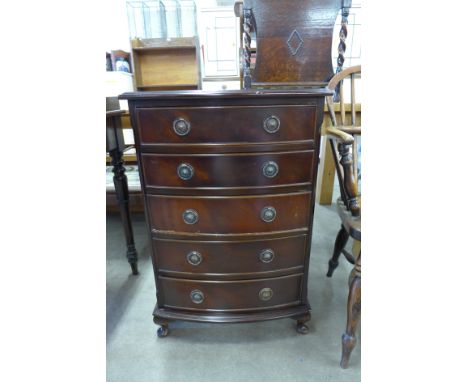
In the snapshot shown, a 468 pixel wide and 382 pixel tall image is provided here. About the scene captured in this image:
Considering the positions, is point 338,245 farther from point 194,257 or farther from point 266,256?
point 194,257

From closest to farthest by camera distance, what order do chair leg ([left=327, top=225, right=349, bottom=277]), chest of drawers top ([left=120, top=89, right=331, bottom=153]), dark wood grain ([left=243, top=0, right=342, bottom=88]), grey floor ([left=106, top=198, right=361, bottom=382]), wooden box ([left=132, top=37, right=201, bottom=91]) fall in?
chest of drawers top ([left=120, top=89, right=331, bottom=153]), grey floor ([left=106, top=198, right=361, bottom=382]), dark wood grain ([left=243, top=0, right=342, bottom=88]), chair leg ([left=327, top=225, right=349, bottom=277]), wooden box ([left=132, top=37, right=201, bottom=91])

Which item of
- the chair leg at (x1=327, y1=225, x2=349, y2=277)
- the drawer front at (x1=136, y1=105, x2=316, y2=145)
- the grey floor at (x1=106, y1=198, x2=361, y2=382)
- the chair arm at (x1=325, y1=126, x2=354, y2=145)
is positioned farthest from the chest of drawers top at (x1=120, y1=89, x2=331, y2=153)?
the grey floor at (x1=106, y1=198, x2=361, y2=382)

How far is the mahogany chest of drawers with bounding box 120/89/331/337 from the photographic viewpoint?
2.93 ft

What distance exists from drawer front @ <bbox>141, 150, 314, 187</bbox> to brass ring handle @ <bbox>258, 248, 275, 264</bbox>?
0.28 metres

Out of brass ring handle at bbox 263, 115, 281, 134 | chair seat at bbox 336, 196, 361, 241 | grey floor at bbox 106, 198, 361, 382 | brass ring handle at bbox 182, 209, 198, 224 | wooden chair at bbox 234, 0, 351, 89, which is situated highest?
wooden chair at bbox 234, 0, 351, 89

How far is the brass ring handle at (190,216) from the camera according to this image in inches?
39.9

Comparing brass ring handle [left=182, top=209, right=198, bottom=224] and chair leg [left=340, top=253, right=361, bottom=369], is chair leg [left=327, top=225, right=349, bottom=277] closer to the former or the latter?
chair leg [left=340, top=253, right=361, bottom=369]

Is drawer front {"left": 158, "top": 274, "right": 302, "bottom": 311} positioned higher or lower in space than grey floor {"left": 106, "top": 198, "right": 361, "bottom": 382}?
higher

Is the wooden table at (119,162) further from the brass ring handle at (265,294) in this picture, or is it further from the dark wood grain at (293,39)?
the brass ring handle at (265,294)

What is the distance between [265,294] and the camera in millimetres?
1146

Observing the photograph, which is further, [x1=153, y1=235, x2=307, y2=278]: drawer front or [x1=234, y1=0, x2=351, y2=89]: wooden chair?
[x1=234, y1=0, x2=351, y2=89]: wooden chair

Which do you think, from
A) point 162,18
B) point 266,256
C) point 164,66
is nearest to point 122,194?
point 266,256
